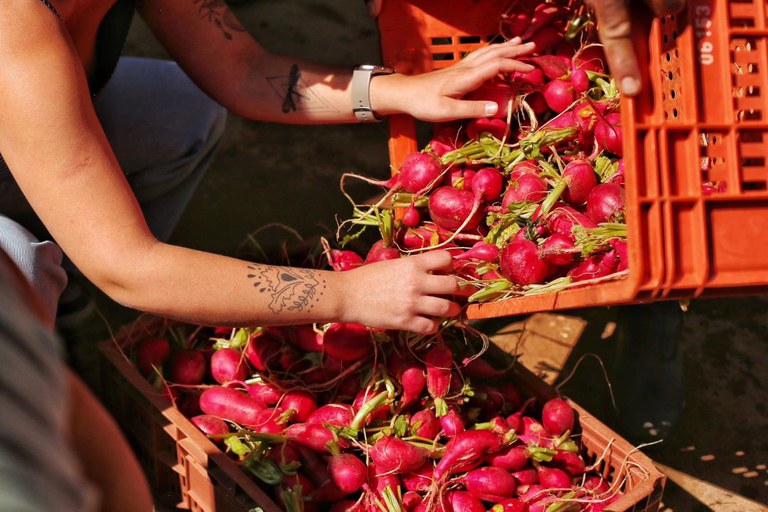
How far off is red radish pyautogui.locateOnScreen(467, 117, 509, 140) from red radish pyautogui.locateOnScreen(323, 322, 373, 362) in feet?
1.99

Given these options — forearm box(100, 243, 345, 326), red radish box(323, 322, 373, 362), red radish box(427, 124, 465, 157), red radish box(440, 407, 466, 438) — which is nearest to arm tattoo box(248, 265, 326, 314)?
forearm box(100, 243, 345, 326)

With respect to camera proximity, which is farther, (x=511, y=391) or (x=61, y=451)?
(x=511, y=391)

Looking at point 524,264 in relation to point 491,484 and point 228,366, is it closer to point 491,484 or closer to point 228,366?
point 491,484

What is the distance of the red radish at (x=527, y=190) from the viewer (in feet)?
6.86

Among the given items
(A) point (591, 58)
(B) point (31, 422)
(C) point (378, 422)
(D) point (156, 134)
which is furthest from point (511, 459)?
(B) point (31, 422)

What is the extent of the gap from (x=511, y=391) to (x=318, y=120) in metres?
0.96

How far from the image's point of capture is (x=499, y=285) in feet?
6.23

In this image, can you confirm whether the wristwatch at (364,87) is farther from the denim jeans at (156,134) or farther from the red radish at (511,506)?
the red radish at (511,506)

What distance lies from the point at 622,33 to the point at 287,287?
0.87 meters

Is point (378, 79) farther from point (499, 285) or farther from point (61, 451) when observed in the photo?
point (61, 451)

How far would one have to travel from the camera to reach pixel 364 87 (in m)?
2.34

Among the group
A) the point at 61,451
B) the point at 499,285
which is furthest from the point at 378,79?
the point at 61,451

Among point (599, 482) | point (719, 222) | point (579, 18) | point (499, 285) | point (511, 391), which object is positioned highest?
point (579, 18)

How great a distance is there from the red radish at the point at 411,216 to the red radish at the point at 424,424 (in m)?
0.50
